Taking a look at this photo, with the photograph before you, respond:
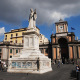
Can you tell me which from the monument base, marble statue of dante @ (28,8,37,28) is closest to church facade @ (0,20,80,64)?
marble statue of dante @ (28,8,37,28)

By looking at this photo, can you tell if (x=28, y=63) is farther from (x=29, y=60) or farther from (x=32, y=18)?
(x=32, y=18)

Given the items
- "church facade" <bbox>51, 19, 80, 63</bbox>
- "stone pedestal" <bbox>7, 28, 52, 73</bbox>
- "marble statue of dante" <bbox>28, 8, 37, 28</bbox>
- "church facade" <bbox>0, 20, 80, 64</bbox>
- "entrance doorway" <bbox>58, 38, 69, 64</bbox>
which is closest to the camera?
"stone pedestal" <bbox>7, 28, 52, 73</bbox>

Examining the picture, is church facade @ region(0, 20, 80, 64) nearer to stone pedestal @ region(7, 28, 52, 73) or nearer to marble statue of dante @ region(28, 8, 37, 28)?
marble statue of dante @ region(28, 8, 37, 28)

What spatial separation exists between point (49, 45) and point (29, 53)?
4084cm

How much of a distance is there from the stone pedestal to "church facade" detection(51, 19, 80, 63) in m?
35.0

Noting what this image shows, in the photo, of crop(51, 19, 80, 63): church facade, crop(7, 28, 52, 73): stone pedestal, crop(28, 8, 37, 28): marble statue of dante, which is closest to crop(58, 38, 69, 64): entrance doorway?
crop(51, 19, 80, 63): church facade

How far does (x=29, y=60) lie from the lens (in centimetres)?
1470

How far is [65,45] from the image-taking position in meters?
51.7

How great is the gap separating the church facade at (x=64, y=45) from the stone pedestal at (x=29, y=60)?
35.0 meters

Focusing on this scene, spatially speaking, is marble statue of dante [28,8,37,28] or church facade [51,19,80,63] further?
church facade [51,19,80,63]

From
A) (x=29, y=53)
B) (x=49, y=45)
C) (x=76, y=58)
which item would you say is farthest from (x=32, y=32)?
(x=49, y=45)

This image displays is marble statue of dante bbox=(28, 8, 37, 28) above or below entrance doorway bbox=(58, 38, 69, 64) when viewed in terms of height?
above

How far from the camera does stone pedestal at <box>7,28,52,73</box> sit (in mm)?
14317

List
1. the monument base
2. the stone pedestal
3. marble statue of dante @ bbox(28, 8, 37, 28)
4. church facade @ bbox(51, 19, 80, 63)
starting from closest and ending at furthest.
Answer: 1. the monument base
2. the stone pedestal
3. marble statue of dante @ bbox(28, 8, 37, 28)
4. church facade @ bbox(51, 19, 80, 63)
